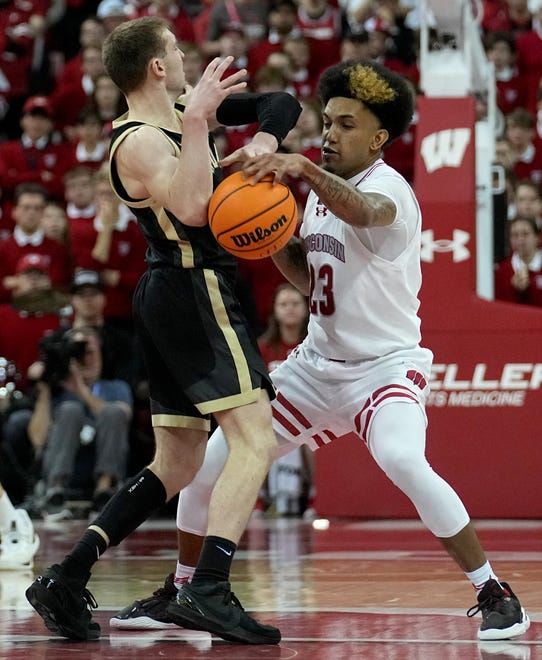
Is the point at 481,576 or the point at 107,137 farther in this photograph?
the point at 107,137

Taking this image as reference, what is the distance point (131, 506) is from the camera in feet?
16.8

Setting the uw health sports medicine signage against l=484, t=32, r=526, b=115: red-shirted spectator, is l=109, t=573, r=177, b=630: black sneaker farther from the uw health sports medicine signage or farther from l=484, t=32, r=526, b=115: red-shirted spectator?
l=484, t=32, r=526, b=115: red-shirted spectator

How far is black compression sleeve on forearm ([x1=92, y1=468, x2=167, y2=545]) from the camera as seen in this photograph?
5129mm

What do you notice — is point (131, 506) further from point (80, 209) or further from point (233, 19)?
point (233, 19)

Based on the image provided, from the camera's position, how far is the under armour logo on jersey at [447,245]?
9.43 m

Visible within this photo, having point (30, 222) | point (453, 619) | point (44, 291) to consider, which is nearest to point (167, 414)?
point (453, 619)

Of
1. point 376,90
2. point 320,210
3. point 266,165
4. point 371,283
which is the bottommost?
point 371,283

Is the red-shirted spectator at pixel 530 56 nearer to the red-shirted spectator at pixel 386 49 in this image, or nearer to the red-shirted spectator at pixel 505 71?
the red-shirted spectator at pixel 505 71

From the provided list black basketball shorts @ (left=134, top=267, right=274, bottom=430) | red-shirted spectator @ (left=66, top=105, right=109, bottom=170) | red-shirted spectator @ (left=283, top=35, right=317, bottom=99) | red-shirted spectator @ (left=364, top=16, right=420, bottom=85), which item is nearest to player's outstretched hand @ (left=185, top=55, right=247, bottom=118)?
black basketball shorts @ (left=134, top=267, right=274, bottom=430)

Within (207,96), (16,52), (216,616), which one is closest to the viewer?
(216,616)

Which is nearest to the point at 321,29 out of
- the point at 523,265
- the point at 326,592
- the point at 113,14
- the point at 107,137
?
the point at 113,14

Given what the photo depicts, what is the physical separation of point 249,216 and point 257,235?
3.3 inches

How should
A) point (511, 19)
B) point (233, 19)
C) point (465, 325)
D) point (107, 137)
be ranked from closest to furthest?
point (465, 325) → point (107, 137) → point (511, 19) → point (233, 19)

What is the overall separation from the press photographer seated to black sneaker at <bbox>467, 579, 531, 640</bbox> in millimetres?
5672
